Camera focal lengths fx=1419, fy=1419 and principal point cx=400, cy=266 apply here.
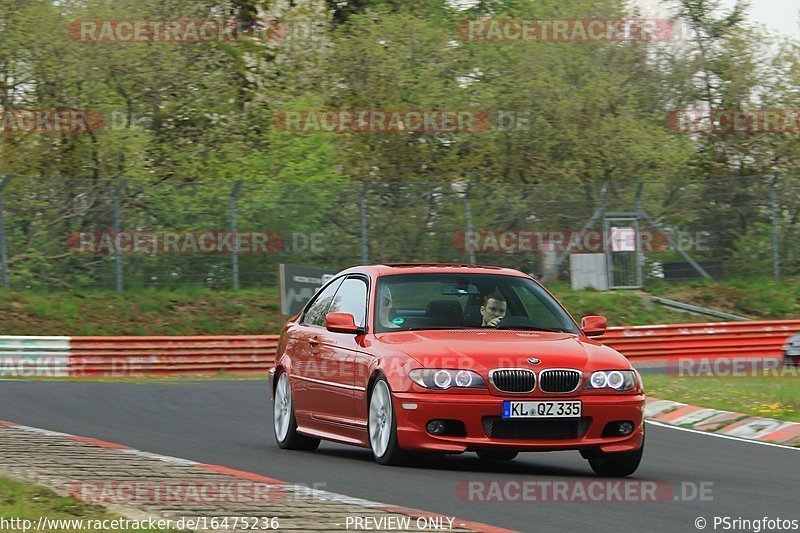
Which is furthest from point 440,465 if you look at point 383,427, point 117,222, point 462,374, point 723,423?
point 117,222

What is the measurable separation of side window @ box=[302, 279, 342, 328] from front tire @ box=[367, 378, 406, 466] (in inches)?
60.0

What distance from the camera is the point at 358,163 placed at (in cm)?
3906

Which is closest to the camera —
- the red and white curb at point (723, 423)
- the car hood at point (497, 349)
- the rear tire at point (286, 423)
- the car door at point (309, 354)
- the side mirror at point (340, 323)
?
the car hood at point (497, 349)

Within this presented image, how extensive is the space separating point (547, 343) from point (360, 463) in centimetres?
160

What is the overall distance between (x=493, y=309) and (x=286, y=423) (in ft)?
7.03

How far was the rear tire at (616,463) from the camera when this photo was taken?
962 centimetres

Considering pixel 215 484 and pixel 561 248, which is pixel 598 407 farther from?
pixel 561 248

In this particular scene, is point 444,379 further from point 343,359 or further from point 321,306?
point 321,306

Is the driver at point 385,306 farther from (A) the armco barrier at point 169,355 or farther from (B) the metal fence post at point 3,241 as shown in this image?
(B) the metal fence post at point 3,241

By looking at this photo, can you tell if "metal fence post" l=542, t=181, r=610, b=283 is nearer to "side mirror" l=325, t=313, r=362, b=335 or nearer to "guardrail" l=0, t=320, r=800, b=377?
"guardrail" l=0, t=320, r=800, b=377

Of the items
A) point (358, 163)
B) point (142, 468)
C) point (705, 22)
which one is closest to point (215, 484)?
point (142, 468)

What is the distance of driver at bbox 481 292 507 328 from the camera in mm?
10406

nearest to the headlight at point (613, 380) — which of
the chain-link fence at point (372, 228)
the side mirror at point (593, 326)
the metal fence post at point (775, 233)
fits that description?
the side mirror at point (593, 326)

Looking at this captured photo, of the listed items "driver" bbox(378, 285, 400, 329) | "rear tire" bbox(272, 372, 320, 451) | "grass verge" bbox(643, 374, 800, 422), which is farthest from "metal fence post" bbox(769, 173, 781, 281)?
"driver" bbox(378, 285, 400, 329)
